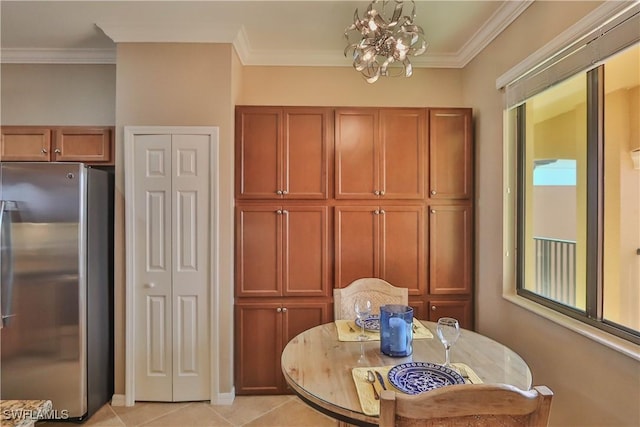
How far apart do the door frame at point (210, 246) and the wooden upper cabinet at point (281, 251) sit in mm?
184

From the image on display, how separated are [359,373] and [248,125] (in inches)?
77.5

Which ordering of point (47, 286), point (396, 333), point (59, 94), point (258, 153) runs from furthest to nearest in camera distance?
point (59, 94) < point (258, 153) < point (47, 286) < point (396, 333)

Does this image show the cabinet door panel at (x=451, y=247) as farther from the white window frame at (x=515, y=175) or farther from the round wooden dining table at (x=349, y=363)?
the round wooden dining table at (x=349, y=363)

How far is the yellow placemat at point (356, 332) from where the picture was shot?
176cm

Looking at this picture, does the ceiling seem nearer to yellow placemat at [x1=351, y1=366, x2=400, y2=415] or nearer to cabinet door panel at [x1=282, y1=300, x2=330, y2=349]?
cabinet door panel at [x1=282, y1=300, x2=330, y2=349]

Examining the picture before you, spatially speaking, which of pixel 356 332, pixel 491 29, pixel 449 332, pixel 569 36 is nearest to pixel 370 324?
pixel 356 332

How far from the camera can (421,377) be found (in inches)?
51.7

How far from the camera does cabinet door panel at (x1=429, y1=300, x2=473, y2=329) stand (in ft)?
8.87

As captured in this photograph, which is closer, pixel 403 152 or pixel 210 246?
pixel 210 246

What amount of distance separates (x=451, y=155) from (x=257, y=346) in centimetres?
215

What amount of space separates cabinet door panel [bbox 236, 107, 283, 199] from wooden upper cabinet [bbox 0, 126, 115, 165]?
1.05 m

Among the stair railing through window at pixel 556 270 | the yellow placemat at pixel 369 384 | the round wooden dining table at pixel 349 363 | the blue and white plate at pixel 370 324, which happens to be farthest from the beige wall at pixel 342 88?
the yellow placemat at pixel 369 384

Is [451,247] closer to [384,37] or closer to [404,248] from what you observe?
[404,248]

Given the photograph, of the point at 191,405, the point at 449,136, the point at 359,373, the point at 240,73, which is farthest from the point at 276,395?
the point at 240,73
